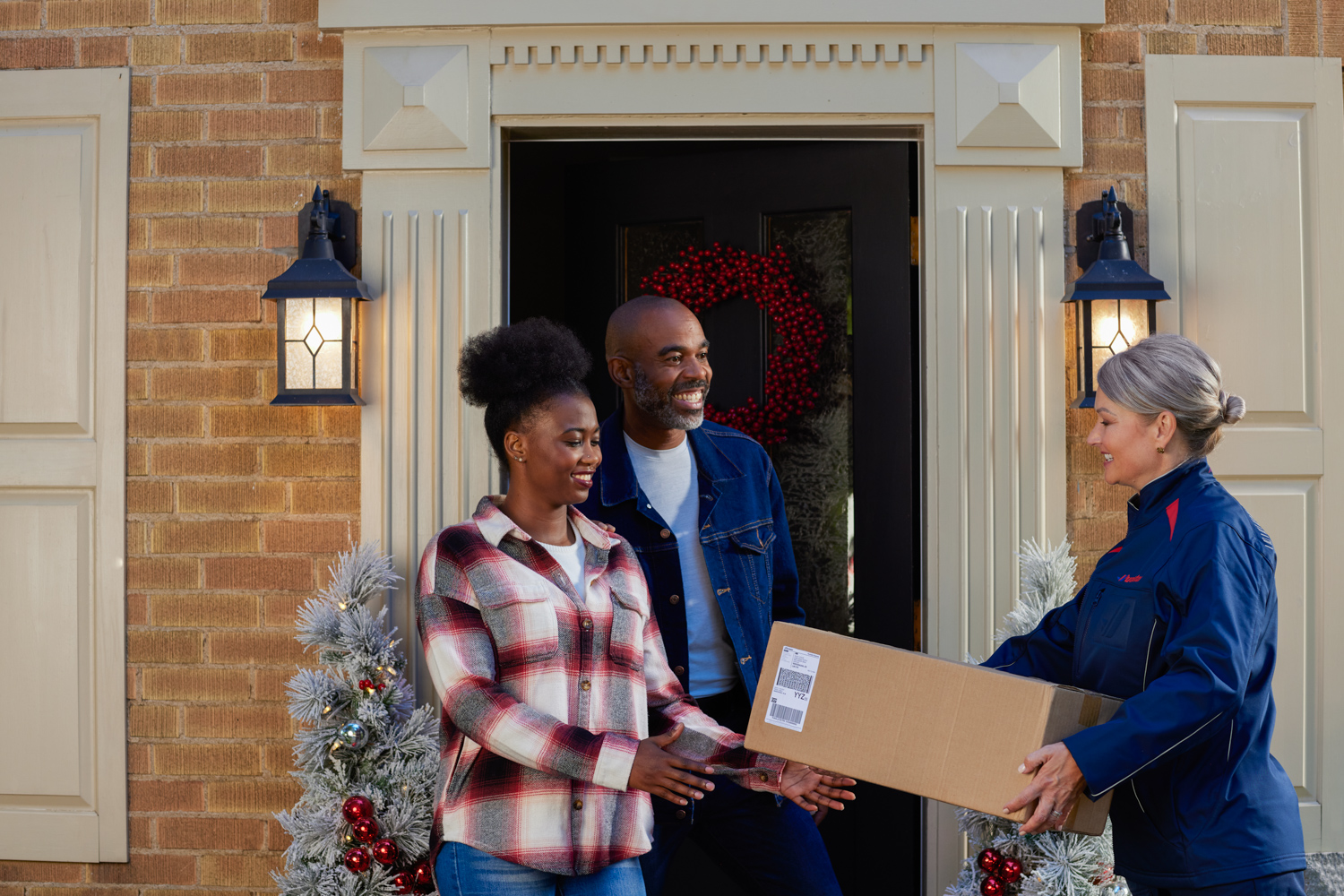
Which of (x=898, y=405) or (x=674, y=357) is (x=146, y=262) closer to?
(x=674, y=357)

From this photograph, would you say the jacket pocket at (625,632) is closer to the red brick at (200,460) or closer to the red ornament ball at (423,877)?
the red ornament ball at (423,877)

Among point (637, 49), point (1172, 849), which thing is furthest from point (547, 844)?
point (637, 49)

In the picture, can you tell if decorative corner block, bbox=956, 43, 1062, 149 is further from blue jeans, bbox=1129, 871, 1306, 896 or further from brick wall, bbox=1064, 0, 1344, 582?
blue jeans, bbox=1129, 871, 1306, 896

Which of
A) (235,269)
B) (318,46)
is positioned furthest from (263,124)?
(235,269)

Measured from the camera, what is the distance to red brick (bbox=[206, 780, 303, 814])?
3.19 m

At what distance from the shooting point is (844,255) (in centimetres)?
357

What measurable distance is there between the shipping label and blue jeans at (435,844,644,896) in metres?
0.41

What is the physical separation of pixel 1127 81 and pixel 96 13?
3041mm

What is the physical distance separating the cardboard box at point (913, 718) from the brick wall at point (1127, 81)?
1.37m

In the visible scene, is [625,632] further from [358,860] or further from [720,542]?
[358,860]

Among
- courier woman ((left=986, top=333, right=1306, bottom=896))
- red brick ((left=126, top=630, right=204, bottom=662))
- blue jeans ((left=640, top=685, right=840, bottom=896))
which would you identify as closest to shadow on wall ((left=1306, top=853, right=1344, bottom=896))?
courier woman ((left=986, top=333, right=1306, bottom=896))

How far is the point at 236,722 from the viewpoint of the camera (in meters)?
3.20

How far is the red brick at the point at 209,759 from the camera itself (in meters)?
3.19

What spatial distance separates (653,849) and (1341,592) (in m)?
2.13
